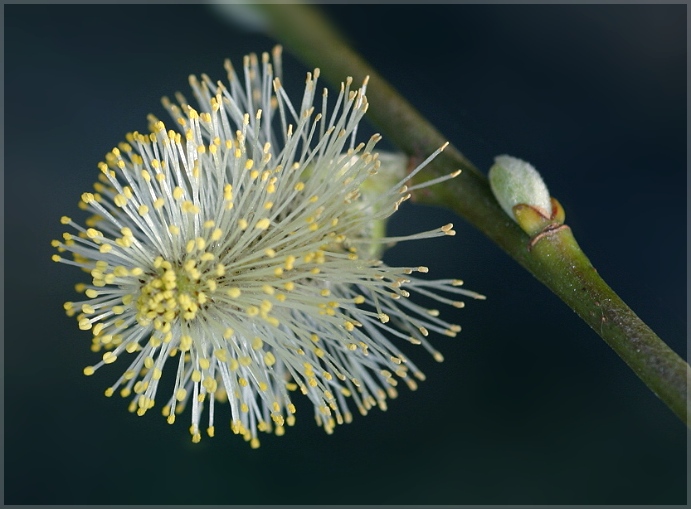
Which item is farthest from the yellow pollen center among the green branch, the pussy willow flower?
the green branch

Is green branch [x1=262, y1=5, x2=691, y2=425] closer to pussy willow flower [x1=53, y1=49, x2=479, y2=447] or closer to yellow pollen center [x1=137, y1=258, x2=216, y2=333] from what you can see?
pussy willow flower [x1=53, y1=49, x2=479, y2=447]

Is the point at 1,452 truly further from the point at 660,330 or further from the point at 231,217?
the point at 660,330

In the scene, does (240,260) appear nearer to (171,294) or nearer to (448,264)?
(171,294)

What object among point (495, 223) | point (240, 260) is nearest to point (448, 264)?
point (495, 223)

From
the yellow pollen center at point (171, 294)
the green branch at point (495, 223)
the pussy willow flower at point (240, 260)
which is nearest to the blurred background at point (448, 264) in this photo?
the green branch at point (495, 223)

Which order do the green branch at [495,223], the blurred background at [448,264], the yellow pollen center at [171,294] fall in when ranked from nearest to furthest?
the green branch at [495,223], the yellow pollen center at [171,294], the blurred background at [448,264]

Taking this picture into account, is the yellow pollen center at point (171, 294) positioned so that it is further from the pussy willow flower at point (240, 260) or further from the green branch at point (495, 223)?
the green branch at point (495, 223)
